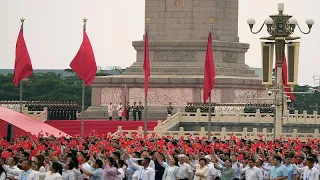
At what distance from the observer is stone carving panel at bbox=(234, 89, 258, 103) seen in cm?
6241

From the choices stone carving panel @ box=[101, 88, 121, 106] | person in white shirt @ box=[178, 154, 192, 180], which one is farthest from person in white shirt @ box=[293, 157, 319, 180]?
stone carving panel @ box=[101, 88, 121, 106]

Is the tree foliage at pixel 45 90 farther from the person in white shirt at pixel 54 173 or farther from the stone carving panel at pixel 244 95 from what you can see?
the person in white shirt at pixel 54 173

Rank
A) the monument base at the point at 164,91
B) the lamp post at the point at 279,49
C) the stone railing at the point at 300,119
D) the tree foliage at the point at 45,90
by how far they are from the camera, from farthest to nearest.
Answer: the tree foliage at the point at 45,90
the monument base at the point at 164,91
the stone railing at the point at 300,119
the lamp post at the point at 279,49

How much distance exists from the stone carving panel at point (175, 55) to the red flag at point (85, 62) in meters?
18.2

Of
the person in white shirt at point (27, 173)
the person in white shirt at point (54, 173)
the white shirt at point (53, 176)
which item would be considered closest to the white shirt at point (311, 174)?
the person in white shirt at point (54, 173)

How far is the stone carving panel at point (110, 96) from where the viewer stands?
6259cm

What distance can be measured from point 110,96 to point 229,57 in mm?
6169

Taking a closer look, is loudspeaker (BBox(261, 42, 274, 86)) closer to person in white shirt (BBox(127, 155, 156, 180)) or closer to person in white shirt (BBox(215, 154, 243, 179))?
person in white shirt (BBox(215, 154, 243, 179))

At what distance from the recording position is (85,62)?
150 ft

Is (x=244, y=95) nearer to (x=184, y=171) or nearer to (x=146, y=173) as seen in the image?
(x=184, y=171)

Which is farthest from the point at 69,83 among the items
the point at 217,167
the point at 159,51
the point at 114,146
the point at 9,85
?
the point at 217,167

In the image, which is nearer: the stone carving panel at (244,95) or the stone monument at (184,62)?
the stone monument at (184,62)

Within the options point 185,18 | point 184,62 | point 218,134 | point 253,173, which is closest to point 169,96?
point 184,62

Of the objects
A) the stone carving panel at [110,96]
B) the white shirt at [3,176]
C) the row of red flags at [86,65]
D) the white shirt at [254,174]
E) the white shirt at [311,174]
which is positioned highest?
the row of red flags at [86,65]
